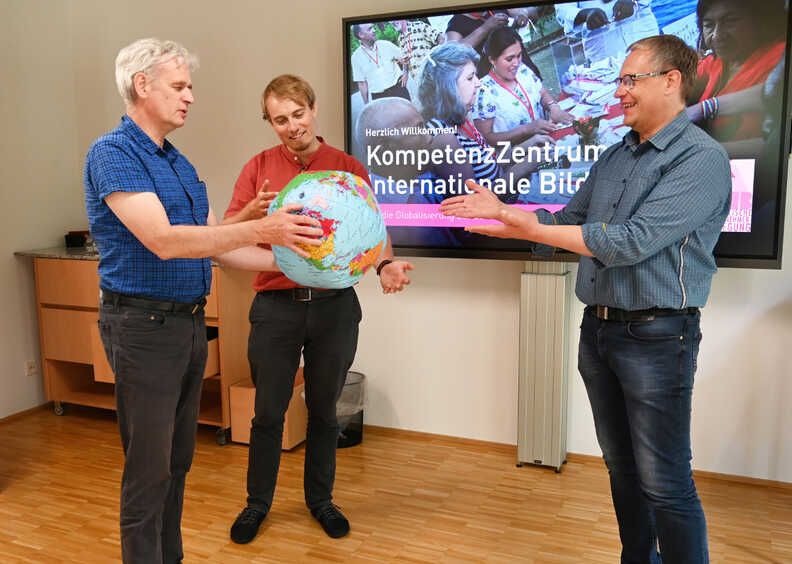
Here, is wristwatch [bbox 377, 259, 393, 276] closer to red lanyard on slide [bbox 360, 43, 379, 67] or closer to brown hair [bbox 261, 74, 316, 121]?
brown hair [bbox 261, 74, 316, 121]

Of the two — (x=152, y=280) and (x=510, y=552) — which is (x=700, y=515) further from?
(x=152, y=280)

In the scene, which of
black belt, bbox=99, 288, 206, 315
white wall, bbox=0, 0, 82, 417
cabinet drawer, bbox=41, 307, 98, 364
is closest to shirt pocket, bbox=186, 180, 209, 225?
black belt, bbox=99, 288, 206, 315

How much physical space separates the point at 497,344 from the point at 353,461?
891 millimetres

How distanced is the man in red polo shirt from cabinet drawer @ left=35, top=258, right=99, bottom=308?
161 centimetres

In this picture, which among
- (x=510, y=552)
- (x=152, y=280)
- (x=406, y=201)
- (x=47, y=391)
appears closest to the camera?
(x=152, y=280)

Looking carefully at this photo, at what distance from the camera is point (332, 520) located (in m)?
2.63

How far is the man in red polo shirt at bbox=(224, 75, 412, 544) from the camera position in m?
2.41

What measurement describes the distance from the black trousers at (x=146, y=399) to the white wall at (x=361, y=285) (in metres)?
1.70

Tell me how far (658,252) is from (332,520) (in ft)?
5.19

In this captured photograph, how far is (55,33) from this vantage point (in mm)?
4031

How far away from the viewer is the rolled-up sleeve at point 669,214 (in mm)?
1723

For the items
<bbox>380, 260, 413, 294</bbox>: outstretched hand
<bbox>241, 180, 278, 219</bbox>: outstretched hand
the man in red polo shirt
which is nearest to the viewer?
<bbox>241, 180, 278, 219</bbox>: outstretched hand

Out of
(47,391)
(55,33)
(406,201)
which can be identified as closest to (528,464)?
(406,201)

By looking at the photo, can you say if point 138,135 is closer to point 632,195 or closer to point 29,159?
point 632,195
